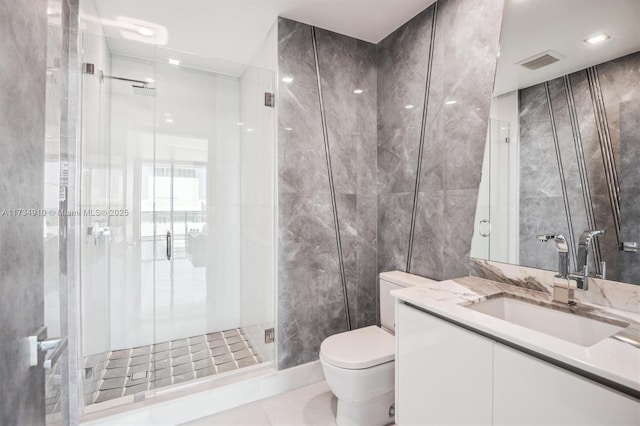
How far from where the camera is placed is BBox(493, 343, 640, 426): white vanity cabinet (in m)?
0.69

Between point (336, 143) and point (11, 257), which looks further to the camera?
point (336, 143)

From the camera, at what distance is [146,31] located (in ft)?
7.07

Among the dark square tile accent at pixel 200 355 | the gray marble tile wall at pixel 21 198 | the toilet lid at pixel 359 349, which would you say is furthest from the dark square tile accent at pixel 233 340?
the gray marble tile wall at pixel 21 198

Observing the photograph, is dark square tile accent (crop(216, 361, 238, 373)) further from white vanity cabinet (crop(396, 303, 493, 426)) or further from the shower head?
the shower head

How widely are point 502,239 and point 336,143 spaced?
4.17 feet

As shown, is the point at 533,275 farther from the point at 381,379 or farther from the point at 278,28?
the point at 278,28

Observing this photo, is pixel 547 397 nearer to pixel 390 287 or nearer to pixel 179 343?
pixel 390 287

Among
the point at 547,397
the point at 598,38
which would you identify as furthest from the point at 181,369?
the point at 598,38

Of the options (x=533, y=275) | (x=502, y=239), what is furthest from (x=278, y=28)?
(x=533, y=275)

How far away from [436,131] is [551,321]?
3.92 ft

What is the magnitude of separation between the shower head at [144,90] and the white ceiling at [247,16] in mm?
397

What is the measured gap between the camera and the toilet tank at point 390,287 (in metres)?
1.90

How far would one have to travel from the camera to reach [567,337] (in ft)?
3.62

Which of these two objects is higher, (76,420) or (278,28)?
(278,28)
